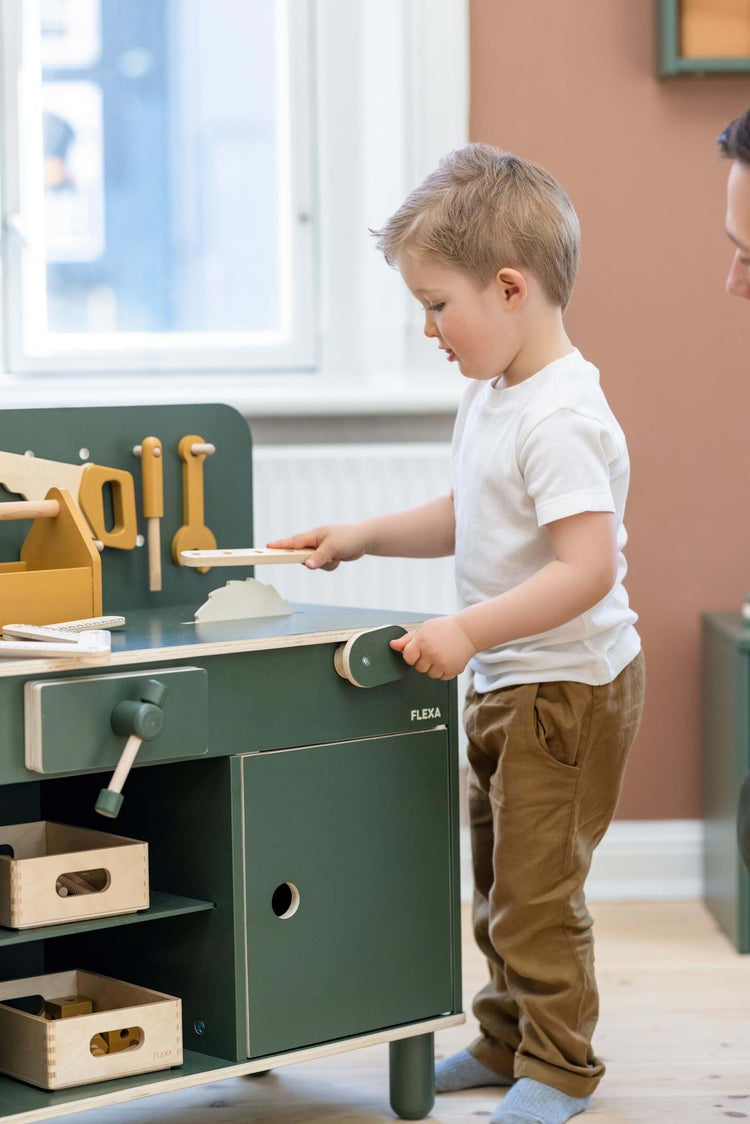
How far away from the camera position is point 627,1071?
1.76 metres

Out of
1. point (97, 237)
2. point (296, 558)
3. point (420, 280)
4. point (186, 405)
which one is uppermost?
point (97, 237)

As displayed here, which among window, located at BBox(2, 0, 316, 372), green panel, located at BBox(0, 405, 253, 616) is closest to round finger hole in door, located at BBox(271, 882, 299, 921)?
green panel, located at BBox(0, 405, 253, 616)

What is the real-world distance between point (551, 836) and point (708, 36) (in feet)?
4.67

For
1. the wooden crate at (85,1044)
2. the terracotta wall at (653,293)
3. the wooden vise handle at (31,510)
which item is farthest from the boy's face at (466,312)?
the terracotta wall at (653,293)

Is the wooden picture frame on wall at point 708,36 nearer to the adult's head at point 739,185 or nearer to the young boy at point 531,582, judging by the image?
the young boy at point 531,582

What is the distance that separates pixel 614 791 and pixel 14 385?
4.37ft

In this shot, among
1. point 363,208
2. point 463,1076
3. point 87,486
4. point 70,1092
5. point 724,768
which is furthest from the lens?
point 363,208

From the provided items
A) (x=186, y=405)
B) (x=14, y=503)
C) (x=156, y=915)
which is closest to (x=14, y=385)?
(x=186, y=405)

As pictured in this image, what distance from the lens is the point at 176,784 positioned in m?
1.47

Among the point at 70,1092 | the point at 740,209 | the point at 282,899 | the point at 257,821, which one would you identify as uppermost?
the point at 740,209

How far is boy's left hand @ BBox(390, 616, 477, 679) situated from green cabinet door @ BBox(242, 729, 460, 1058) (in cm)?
10

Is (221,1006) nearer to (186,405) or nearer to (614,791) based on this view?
(614,791)

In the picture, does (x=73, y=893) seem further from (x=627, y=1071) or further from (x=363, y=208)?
(x=363, y=208)

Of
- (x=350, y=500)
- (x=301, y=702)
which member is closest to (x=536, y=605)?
(x=301, y=702)
